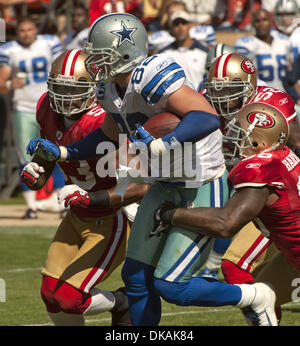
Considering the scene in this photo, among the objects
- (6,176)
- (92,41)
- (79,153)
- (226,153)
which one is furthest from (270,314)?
(6,176)

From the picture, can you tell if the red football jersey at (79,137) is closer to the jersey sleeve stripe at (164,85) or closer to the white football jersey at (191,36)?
the jersey sleeve stripe at (164,85)

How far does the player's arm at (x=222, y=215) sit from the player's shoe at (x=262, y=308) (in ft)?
1.66

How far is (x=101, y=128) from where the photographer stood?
4.89 m

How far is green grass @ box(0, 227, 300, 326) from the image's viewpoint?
5.61 metres

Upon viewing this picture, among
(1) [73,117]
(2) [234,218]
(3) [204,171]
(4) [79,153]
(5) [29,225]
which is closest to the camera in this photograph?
(2) [234,218]

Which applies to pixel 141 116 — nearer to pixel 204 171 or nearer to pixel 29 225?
pixel 204 171

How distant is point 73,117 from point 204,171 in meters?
1.04

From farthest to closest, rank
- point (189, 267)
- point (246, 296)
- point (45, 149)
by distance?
point (45, 149) → point (246, 296) → point (189, 267)

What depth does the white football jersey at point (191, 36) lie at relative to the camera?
10.2 m

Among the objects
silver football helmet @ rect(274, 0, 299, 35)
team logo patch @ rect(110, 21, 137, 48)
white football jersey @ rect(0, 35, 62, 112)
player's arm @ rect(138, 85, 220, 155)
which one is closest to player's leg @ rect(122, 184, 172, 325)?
player's arm @ rect(138, 85, 220, 155)

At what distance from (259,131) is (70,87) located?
1267 mm

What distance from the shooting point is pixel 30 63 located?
9.68m

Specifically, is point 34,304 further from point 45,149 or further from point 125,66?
point 125,66

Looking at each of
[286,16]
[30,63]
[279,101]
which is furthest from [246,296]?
[286,16]
